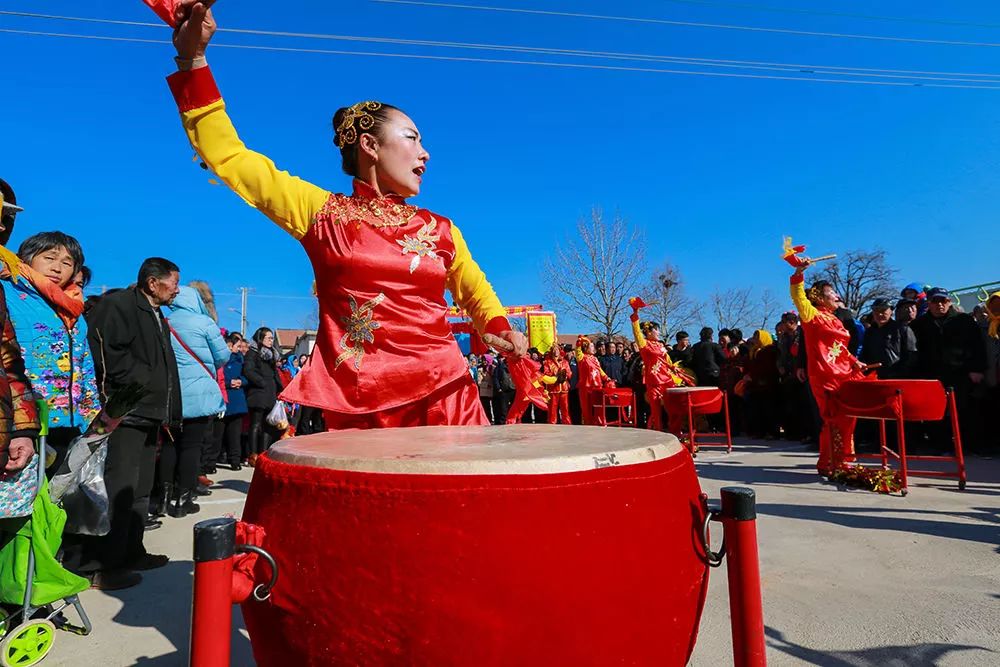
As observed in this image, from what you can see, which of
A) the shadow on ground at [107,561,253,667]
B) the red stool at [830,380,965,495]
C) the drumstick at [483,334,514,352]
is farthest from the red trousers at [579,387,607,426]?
the drumstick at [483,334,514,352]

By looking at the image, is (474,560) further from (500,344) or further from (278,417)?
(278,417)

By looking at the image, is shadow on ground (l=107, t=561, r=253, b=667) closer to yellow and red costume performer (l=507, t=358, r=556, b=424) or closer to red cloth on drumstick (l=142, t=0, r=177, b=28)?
yellow and red costume performer (l=507, t=358, r=556, b=424)

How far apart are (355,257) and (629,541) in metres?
1.19

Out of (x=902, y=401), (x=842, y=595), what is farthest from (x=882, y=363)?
(x=842, y=595)

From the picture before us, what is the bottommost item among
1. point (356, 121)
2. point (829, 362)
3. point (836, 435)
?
point (836, 435)

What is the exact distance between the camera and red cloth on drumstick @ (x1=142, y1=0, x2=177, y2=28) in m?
1.43

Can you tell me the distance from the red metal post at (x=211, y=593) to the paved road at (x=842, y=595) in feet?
4.12

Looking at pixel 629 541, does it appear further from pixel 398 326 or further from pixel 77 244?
pixel 77 244

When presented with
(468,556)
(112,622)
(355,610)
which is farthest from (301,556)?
(112,622)

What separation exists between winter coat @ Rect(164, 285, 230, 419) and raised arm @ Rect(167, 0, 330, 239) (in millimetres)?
2988

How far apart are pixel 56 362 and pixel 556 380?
26.3 feet

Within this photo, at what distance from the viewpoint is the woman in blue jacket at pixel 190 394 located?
13.9 feet

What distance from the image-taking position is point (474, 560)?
90 cm

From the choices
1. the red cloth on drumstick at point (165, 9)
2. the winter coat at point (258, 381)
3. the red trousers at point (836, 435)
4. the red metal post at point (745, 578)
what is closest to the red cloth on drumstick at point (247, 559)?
the red metal post at point (745, 578)
